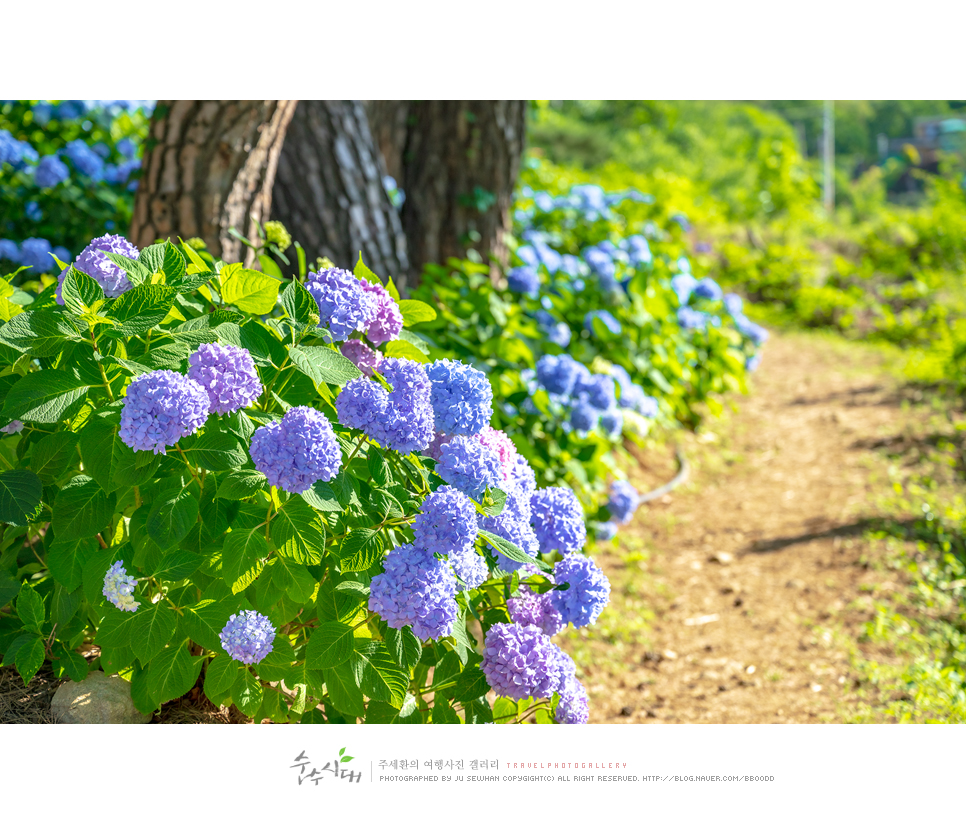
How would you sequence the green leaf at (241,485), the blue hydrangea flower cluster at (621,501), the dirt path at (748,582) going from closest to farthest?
the green leaf at (241,485) → the dirt path at (748,582) → the blue hydrangea flower cluster at (621,501)

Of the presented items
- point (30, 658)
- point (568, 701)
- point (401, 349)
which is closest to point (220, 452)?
point (401, 349)

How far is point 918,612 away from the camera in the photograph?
3.19 metres

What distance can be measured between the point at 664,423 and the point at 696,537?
761mm

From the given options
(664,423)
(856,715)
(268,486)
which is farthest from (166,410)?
(664,423)

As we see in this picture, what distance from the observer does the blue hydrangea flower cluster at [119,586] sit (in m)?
1.51

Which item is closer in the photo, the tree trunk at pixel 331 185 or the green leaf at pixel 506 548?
the green leaf at pixel 506 548

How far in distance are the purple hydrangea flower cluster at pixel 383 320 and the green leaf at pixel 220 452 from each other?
0.41m

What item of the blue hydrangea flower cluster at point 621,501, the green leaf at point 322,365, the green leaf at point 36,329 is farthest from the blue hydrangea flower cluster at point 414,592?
the blue hydrangea flower cluster at point 621,501

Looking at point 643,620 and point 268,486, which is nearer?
point 268,486

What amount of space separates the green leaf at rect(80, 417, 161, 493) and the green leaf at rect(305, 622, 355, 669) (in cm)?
41

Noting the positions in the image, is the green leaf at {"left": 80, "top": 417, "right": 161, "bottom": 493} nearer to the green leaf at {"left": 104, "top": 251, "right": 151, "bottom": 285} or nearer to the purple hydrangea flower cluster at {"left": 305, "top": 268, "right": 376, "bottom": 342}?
the green leaf at {"left": 104, "top": 251, "right": 151, "bottom": 285}

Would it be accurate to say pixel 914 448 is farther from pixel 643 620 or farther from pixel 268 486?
pixel 268 486

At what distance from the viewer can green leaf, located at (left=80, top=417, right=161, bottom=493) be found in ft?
4.88

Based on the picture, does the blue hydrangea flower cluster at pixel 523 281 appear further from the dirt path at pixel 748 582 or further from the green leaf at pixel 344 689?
the green leaf at pixel 344 689
